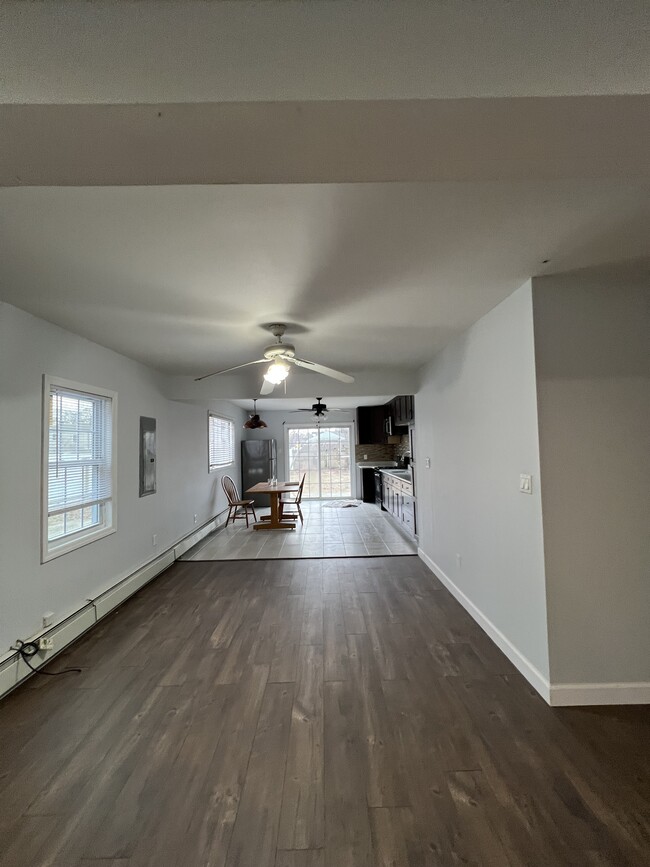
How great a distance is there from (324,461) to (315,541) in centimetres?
409

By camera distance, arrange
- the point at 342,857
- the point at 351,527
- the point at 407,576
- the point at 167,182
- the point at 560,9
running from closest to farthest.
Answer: the point at 560,9, the point at 167,182, the point at 342,857, the point at 407,576, the point at 351,527

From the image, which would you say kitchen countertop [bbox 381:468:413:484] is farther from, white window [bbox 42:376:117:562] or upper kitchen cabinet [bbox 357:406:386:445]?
white window [bbox 42:376:117:562]

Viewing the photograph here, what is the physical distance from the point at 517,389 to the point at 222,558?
4.13 m

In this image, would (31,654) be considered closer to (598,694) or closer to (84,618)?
(84,618)

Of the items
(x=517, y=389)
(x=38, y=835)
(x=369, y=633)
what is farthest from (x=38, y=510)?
(x=517, y=389)

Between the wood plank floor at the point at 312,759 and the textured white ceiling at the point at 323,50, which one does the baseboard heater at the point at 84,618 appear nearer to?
the wood plank floor at the point at 312,759

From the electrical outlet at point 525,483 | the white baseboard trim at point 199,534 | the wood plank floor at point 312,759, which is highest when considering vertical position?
the electrical outlet at point 525,483

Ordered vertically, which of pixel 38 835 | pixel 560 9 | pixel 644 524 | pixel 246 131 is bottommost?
pixel 38 835

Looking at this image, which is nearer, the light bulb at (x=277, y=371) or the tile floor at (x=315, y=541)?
the light bulb at (x=277, y=371)

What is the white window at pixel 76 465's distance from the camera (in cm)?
278

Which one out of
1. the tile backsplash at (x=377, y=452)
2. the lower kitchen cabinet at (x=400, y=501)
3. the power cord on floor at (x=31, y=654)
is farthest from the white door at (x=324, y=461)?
the power cord on floor at (x=31, y=654)

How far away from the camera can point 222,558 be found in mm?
5066

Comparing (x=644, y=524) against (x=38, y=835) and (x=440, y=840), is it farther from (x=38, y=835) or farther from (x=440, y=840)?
(x=38, y=835)

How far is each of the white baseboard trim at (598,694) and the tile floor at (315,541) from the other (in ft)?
9.38
